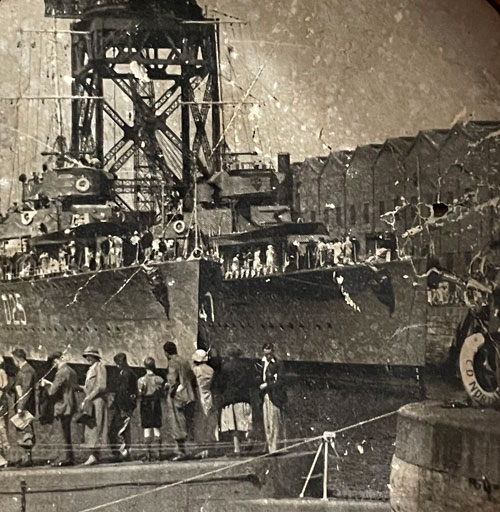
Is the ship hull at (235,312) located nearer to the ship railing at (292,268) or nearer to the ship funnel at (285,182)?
the ship railing at (292,268)

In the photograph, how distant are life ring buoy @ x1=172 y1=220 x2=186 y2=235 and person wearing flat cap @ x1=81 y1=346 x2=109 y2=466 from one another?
0.36 metres

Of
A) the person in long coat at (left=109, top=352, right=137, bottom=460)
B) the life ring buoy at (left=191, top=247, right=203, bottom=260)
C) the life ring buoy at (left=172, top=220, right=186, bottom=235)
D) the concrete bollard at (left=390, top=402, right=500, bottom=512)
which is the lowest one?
the concrete bollard at (left=390, top=402, right=500, bottom=512)

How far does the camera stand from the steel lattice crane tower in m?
1.99

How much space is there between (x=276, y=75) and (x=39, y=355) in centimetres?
86

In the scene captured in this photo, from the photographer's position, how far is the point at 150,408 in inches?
78.2

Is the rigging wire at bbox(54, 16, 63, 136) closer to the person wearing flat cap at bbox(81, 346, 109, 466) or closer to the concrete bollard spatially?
the person wearing flat cap at bbox(81, 346, 109, 466)

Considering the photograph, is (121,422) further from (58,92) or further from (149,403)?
(58,92)

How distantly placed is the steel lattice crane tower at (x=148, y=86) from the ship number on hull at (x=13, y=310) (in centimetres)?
36

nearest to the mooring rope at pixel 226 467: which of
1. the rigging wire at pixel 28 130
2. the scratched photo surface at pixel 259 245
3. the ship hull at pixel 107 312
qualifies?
the scratched photo surface at pixel 259 245

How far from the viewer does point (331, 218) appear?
6.72 ft

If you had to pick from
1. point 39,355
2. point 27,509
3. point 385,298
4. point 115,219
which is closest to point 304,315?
point 385,298

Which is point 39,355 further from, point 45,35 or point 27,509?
point 45,35

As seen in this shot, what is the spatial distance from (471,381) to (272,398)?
1.55ft

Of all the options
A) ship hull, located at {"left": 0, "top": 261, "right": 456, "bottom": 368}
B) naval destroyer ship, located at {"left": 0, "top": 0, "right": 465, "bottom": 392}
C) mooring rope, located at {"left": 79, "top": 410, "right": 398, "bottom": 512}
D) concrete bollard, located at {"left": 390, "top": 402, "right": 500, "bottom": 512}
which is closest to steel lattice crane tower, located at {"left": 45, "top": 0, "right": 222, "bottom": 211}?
naval destroyer ship, located at {"left": 0, "top": 0, "right": 465, "bottom": 392}
